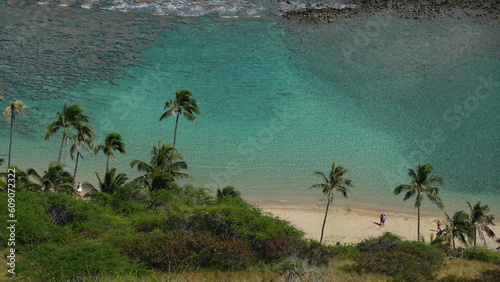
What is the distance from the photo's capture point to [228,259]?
141 ft

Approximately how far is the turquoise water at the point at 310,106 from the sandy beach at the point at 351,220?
1464mm

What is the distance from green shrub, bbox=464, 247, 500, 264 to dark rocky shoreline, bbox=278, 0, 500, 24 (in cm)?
5939

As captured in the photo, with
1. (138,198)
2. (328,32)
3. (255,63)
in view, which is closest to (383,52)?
(328,32)

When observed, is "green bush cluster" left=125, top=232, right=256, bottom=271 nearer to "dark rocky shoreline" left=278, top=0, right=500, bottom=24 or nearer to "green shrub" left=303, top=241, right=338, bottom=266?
"green shrub" left=303, top=241, right=338, bottom=266

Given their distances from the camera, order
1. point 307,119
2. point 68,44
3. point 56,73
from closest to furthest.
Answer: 1. point 307,119
2. point 56,73
3. point 68,44

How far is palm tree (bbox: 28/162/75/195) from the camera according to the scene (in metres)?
49.4

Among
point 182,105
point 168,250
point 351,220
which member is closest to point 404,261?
point 351,220

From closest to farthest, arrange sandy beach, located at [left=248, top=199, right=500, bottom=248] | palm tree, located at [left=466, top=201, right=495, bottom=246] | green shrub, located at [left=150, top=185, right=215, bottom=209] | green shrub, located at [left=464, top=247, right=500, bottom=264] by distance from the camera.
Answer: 1. green shrub, located at [left=464, top=247, right=500, bottom=264]
2. green shrub, located at [left=150, top=185, right=215, bottom=209]
3. palm tree, located at [left=466, top=201, right=495, bottom=246]
4. sandy beach, located at [left=248, top=199, right=500, bottom=248]

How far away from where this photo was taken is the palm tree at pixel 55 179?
49.4 m

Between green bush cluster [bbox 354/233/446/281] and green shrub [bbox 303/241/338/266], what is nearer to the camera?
green bush cluster [bbox 354/233/446/281]

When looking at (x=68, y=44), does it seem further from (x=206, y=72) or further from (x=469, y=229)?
(x=469, y=229)

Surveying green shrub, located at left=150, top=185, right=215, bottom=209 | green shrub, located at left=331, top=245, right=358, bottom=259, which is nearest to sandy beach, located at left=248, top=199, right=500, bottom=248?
green shrub, located at left=331, top=245, right=358, bottom=259

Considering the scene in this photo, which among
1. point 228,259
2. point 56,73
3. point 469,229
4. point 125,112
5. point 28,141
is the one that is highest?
point 56,73

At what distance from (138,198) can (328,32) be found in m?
57.2
